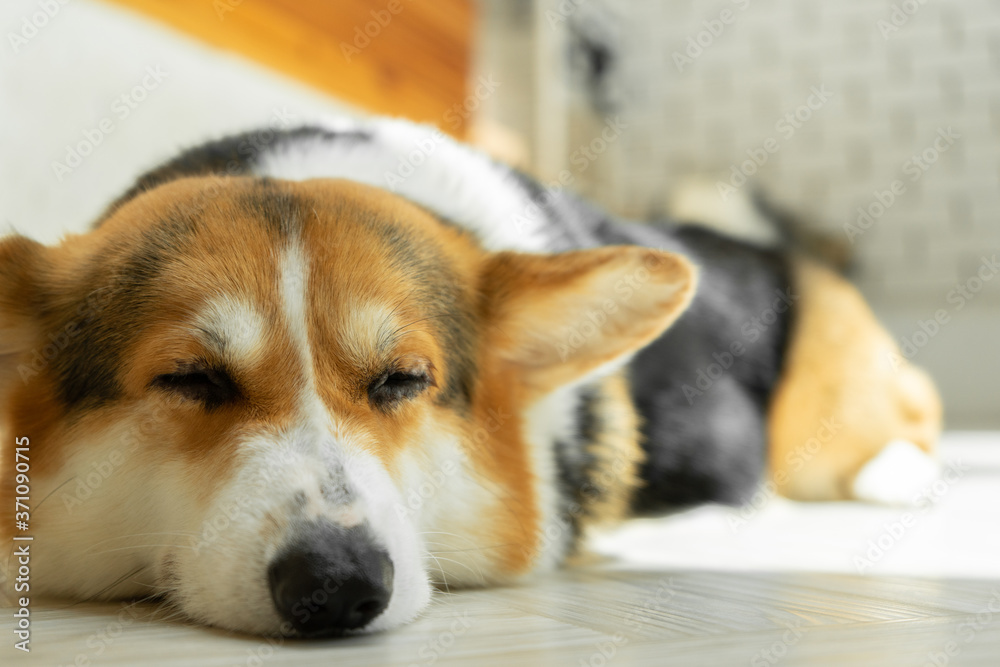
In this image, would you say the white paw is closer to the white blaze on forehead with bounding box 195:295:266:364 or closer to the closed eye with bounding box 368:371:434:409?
the closed eye with bounding box 368:371:434:409

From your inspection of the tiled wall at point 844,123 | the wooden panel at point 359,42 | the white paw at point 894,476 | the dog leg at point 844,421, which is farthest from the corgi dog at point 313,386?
the tiled wall at point 844,123

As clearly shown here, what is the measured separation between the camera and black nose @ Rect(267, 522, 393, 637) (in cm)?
91

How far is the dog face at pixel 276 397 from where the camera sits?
0.99 m

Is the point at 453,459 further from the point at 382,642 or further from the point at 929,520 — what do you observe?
the point at 929,520

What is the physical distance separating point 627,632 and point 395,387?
458 mm

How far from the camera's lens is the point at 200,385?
1.12 m

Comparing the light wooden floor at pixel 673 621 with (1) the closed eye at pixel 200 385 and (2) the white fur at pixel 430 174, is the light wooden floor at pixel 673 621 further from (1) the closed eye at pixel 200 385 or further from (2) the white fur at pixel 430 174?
(2) the white fur at pixel 430 174

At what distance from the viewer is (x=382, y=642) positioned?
96 centimetres

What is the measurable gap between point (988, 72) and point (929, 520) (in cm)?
359

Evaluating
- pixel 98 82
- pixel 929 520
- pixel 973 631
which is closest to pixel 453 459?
pixel 973 631

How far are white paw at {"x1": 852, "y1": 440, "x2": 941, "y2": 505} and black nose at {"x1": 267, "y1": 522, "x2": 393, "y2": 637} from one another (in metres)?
1.94

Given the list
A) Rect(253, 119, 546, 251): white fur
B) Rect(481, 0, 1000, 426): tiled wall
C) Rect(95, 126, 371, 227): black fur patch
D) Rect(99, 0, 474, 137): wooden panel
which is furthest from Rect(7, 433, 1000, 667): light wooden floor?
Rect(481, 0, 1000, 426): tiled wall

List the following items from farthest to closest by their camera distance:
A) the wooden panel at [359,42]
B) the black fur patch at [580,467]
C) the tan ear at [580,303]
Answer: the wooden panel at [359,42]
the black fur patch at [580,467]
the tan ear at [580,303]

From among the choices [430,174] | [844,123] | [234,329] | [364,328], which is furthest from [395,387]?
[844,123]
